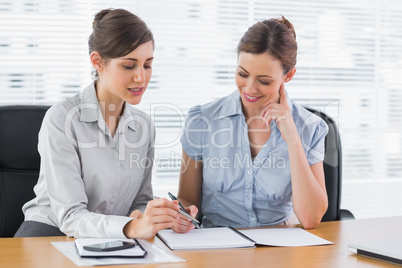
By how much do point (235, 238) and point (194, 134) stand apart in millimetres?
590

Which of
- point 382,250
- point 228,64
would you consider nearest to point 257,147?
point 382,250

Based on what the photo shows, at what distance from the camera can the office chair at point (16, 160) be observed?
1.82 m

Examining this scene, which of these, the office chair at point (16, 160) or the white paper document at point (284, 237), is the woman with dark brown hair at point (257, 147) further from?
the office chair at point (16, 160)

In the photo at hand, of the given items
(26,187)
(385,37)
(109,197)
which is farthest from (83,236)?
(385,37)

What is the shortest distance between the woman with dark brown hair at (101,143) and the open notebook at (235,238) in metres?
0.06

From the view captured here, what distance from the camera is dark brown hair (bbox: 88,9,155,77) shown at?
169 cm

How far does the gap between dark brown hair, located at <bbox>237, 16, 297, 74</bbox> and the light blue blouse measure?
0.69 feet

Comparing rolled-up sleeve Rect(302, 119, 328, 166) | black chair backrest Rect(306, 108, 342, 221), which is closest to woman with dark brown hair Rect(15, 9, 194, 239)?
rolled-up sleeve Rect(302, 119, 328, 166)

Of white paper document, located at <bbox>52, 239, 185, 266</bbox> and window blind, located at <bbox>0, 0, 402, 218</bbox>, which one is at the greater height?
window blind, located at <bbox>0, 0, 402, 218</bbox>

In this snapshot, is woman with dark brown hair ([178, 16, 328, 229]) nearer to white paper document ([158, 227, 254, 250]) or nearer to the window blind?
white paper document ([158, 227, 254, 250])

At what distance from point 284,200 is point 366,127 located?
6.04ft

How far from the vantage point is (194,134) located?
1957 mm

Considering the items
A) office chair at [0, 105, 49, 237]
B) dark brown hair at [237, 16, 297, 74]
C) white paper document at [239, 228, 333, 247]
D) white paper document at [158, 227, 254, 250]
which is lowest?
white paper document at [239, 228, 333, 247]

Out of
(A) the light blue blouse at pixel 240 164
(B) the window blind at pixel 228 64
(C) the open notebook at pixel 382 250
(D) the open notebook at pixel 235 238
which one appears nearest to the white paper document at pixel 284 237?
(D) the open notebook at pixel 235 238
